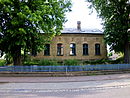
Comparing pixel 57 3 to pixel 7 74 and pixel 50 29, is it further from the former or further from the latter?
pixel 7 74

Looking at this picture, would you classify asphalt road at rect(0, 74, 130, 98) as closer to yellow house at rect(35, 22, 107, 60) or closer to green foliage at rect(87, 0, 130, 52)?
green foliage at rect(87, 0, 130, 52)

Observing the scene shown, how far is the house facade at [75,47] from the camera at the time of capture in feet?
93.3

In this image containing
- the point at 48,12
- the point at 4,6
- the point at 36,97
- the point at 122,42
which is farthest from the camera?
the point at 122,42

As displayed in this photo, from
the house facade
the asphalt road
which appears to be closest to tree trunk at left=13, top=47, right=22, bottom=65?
the asphalt road

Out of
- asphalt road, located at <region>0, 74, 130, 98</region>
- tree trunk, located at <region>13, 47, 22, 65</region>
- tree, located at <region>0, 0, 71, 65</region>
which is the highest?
tree, located at <region>0, 0, 71, 65</region>

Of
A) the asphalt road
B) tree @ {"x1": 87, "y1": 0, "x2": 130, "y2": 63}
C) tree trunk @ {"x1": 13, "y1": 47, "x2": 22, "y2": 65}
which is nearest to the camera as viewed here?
the asphalt road

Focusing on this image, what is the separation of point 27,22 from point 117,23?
12073 mm

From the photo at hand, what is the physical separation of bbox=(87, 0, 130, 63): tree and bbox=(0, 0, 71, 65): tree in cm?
610

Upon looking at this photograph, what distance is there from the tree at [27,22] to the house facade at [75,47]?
29.7ft

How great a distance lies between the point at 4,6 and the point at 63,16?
7.15 metres

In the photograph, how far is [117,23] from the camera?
66.6ft

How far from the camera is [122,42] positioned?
802 inches

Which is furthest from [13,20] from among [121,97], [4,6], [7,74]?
[121,97]

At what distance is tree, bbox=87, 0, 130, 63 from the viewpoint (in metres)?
20.2
